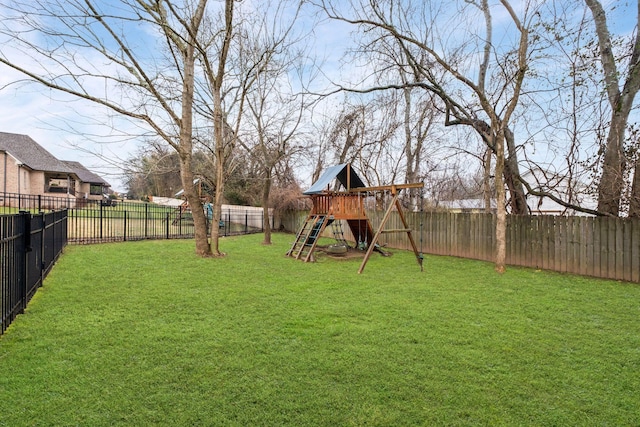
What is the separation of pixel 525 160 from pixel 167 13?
33.3 ft

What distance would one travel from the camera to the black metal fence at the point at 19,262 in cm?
344

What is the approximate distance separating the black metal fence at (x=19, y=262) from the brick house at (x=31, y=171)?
21.1 m

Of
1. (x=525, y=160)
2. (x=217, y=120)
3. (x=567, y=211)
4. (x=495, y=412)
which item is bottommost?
(x=495, y=412)

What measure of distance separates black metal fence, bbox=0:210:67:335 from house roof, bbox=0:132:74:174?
26571 mm

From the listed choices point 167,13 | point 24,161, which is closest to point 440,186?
point 167,13

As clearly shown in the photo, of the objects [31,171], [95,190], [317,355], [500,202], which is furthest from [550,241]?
[95,190]

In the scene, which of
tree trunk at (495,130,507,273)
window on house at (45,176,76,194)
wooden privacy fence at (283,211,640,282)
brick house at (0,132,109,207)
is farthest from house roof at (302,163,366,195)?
window on house at (45,176,76,194)

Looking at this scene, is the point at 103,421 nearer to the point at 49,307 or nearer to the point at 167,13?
the point at 49,307

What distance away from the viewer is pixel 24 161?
2516cm

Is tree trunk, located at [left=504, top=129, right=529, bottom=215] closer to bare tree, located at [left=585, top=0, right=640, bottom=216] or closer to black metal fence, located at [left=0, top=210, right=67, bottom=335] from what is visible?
bare tree, located at [left=585, top=0, right=640, bottom=216]

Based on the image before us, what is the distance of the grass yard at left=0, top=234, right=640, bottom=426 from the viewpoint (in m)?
2.20

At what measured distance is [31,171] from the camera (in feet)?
84.9

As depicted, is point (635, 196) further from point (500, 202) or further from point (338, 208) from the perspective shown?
point (338, 208)

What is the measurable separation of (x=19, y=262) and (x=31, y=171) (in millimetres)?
29209
